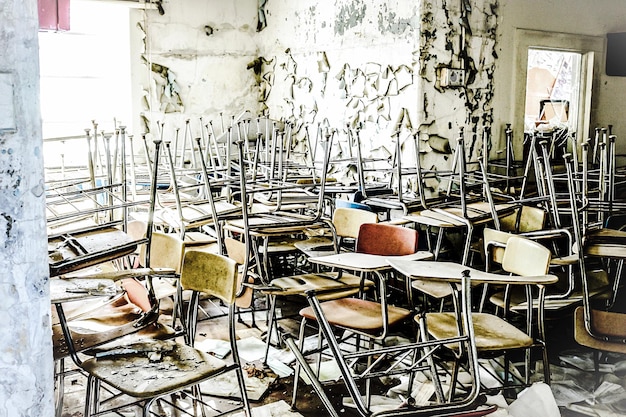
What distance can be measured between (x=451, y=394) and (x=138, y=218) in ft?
8.42

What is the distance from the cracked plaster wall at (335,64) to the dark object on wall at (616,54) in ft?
5.31

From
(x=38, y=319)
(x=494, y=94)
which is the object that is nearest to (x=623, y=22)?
(x=494, y=94)

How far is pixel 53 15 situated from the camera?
184 inches

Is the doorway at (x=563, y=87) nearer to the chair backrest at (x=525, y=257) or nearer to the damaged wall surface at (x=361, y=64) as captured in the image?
the damaged wall surface at (x=361, y=64)

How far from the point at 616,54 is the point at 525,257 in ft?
14.9

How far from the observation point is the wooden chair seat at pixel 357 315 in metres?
2.74

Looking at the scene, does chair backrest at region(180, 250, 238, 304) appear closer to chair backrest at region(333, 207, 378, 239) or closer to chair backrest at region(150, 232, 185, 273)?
chair backrest at region(150, 232, 185, 273)

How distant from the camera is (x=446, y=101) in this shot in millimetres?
5387

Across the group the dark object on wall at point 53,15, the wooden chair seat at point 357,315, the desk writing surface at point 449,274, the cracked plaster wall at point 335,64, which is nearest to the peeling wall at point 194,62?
the cracked plaster wall at point 335,64

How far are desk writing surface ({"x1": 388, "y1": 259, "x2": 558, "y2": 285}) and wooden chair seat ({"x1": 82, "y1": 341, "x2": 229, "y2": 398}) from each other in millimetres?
770

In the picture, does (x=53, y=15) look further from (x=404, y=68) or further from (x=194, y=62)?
(x=404, y=68)

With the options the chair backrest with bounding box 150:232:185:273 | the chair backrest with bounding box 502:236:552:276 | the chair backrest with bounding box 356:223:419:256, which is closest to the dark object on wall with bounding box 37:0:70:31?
the chair backrest with bounding box 150:232:185:273

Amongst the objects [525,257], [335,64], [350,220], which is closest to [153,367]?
[525,257]

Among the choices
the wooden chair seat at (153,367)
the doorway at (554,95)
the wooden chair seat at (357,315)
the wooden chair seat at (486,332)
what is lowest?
the wooden chair seat at (153,367)
